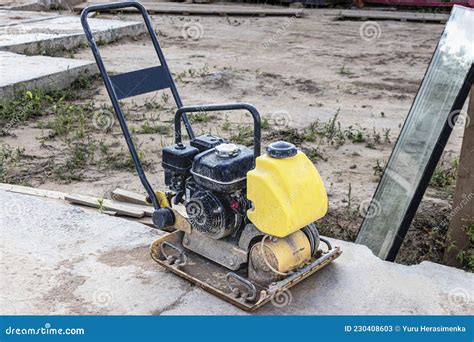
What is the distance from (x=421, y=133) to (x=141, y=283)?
78.5 inches

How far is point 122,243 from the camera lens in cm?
368

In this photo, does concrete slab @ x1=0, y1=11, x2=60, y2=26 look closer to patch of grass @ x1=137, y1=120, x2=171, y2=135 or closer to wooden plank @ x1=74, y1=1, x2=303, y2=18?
wooden plank @ x1=74, y1=1, x2=303, y2=18

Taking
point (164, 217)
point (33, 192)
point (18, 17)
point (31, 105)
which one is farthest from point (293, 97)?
point (18, 17)

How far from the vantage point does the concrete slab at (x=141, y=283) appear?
3033 mm

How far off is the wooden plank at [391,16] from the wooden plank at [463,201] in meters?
9.26

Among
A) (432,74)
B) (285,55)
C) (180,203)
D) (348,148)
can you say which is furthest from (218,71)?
(180,203)

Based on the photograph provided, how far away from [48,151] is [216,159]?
314cm

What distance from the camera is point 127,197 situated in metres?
4.43

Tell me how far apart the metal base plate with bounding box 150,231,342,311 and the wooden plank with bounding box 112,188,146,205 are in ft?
3.20
